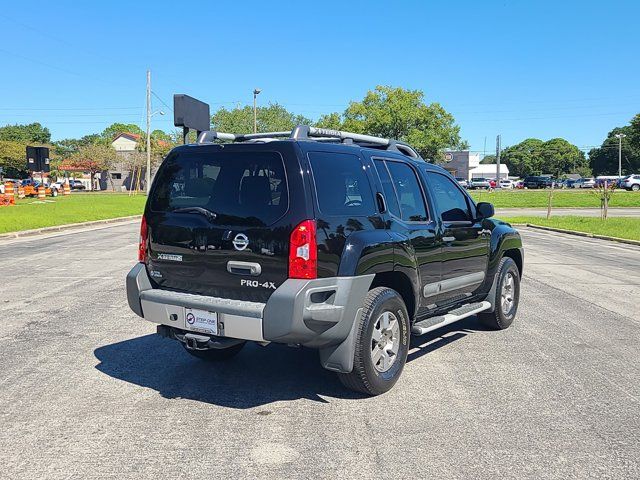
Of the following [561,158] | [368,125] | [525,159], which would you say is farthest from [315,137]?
[525,159]

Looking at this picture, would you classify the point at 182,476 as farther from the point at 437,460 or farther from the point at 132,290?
the point at 132,290

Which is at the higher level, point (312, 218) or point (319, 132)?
point (319, 132)

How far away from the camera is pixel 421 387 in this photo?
4.94 m

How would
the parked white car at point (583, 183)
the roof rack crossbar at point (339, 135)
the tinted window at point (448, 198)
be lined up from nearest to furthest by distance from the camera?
1. the roof rack crossbar at point (339, 135)
2. the tinted window at point (448, 198)
3. the parked white car at point (583, 183)

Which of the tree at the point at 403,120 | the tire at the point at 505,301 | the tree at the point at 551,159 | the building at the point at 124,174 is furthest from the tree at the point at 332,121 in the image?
the tree at the point at 551,159

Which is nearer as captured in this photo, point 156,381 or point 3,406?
point 3,406

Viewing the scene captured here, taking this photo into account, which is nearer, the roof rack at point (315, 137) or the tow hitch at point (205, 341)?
the tow hitch at point (205, 341)

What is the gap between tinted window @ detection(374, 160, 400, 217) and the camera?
5121 mm

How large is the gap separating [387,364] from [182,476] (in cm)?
201

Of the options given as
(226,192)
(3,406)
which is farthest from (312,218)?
(3,406)

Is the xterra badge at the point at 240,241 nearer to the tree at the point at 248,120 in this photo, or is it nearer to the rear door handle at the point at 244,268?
the rear door handle at the point at 244,268

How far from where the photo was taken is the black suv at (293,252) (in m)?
4.21

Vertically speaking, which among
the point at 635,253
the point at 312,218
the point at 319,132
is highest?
the point at 319,132

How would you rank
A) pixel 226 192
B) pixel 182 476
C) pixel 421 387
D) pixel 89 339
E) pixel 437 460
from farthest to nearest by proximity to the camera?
1. pixel 89 339
2. pixel 421 387
3. pixel 226 192
4. pixel 437 460
5. pixel 182 476
